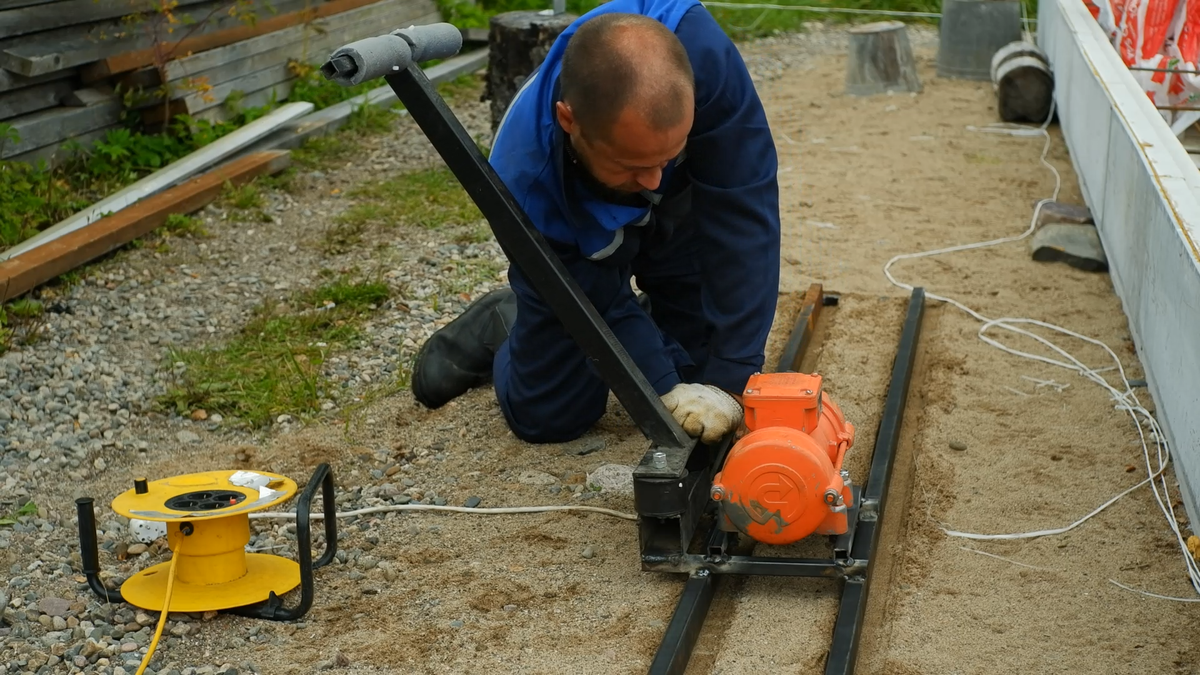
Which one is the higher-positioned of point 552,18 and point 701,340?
point 552,18

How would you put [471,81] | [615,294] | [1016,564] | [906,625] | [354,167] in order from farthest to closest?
[471,81] → [354,167] → [615,294] → [1016,564] → [906,625]

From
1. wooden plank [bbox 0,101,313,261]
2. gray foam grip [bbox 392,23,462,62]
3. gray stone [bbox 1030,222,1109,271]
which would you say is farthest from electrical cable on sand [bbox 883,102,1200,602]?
wooden plank [bbox 0,101,313,261]

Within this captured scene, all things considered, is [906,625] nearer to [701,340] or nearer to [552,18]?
[701,340]

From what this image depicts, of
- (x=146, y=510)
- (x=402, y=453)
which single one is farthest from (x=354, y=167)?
(x=146, y=510)

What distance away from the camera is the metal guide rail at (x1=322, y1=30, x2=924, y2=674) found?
2.61 metres

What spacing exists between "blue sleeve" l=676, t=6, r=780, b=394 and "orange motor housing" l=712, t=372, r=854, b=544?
1.07ft

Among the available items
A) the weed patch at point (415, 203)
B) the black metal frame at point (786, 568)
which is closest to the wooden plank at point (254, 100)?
the weed patch at point (415, 203)

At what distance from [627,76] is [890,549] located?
1.42 meters

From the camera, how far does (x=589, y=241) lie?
3.22m

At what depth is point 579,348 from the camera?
3.50 m

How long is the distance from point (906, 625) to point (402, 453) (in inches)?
65.2

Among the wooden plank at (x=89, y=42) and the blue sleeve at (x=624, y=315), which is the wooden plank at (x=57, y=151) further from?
the blue sleeve at (x=624, y=315)

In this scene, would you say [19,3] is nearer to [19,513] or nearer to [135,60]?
[135,60]

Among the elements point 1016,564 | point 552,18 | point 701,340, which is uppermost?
point 552,18
